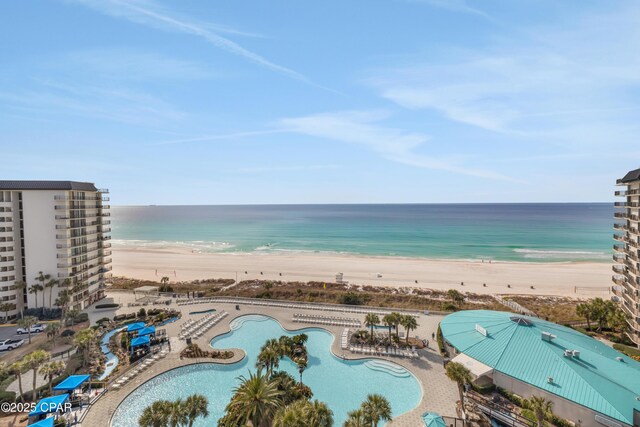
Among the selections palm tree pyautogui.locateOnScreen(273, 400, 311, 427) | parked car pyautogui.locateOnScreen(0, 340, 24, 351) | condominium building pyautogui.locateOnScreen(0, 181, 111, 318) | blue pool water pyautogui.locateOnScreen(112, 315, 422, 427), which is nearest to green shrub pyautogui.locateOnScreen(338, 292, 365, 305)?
blue pool water pyautogui.locateOnScreen(112, 315, 422, 427)

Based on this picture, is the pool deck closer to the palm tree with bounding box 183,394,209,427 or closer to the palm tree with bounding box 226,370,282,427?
the palm tree with bounding box 183,394,209,427

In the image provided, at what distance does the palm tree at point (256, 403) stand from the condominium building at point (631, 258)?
1533 inches

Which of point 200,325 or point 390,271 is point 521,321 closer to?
point 200,325

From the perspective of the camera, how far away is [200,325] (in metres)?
34.9

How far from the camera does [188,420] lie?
652 inches

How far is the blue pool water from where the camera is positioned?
851 inches

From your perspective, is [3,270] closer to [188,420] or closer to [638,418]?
[188,420]

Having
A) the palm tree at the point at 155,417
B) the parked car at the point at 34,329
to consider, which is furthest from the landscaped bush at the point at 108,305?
the palm tree at the point at 155,417

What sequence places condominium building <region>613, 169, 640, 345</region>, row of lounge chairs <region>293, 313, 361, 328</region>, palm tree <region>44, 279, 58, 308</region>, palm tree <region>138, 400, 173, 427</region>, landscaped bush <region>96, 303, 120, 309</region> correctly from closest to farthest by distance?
palm tree <region>138, 400, 173, 427</region> → condominium building <region>613, 169, 640, 345</region> → row of lounge chairs <region>293, 313, 361, 328</region> → palm tree <region>44, 279, 58, 308</region> → landscaped bush <region>96, 303, 120, 309</region>

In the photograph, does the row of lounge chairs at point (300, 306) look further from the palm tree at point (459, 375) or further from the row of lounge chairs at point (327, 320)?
the palm tree at point (459, 375)

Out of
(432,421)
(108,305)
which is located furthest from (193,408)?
(108,305)

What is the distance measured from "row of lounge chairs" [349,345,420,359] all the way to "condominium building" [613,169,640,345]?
2427 centimetres

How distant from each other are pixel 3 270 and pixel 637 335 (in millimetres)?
73197

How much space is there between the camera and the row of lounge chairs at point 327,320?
36.2 metres
